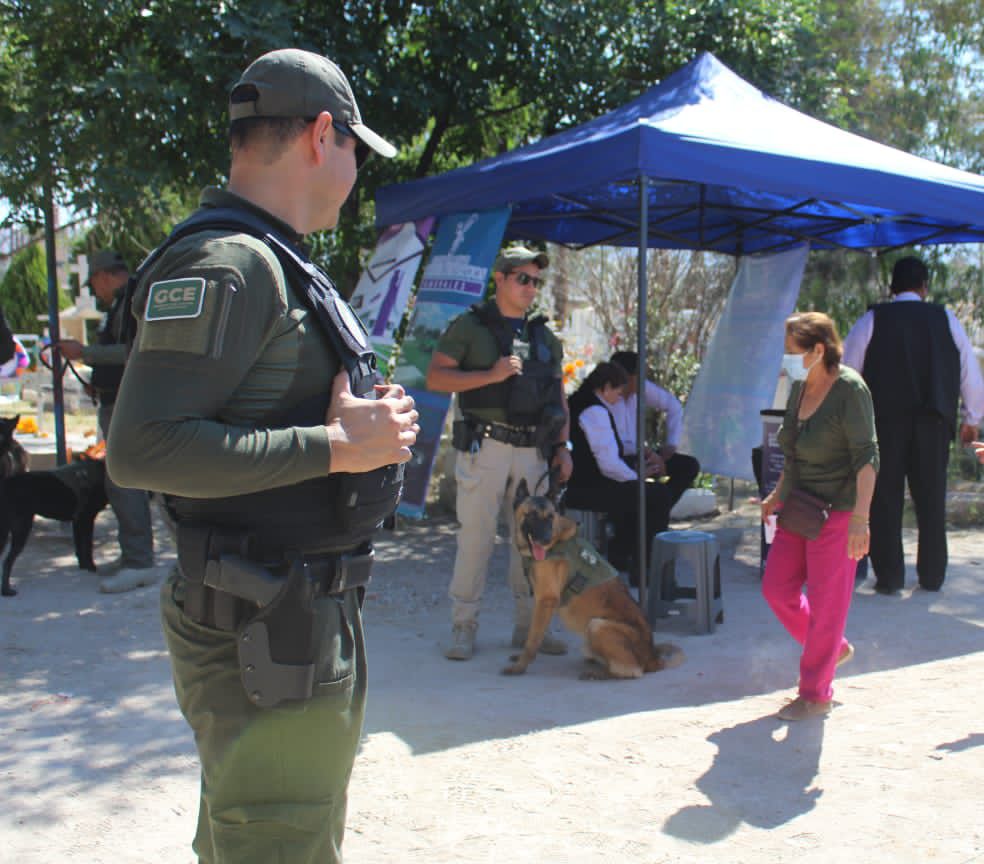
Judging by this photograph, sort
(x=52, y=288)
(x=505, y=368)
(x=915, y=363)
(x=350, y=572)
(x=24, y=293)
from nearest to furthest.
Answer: (x=350, y=572) < (x=505, y=368) < (x=915, y=363) < (x=52, y=288) < (x=24, y=293)

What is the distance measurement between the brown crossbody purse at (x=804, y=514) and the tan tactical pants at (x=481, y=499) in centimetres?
125

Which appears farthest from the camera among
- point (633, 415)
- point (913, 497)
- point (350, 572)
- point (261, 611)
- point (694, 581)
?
point (633, 415)

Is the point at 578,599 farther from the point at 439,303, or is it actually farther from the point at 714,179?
the point at 439,303

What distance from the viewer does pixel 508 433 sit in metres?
4.84

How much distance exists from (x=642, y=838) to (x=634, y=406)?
3.96 m

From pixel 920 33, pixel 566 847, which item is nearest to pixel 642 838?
pixel 566 847

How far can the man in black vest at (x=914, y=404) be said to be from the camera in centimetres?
607

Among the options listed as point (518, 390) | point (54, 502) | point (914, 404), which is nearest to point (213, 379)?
point (518, 390)

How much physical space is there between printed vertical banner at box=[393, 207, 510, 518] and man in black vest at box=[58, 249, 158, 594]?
1.60 metres

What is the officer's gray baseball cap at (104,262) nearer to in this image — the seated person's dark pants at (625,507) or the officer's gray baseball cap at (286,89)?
the seated person's dark pants at (625,507)

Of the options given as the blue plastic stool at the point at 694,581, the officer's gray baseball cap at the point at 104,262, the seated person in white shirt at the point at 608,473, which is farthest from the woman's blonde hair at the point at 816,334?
the officer's gray baseball cap at the point at 104,262

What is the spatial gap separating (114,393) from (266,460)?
4.52 meters

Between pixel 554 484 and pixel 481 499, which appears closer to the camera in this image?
pixel 481 499

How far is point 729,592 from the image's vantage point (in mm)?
6188
